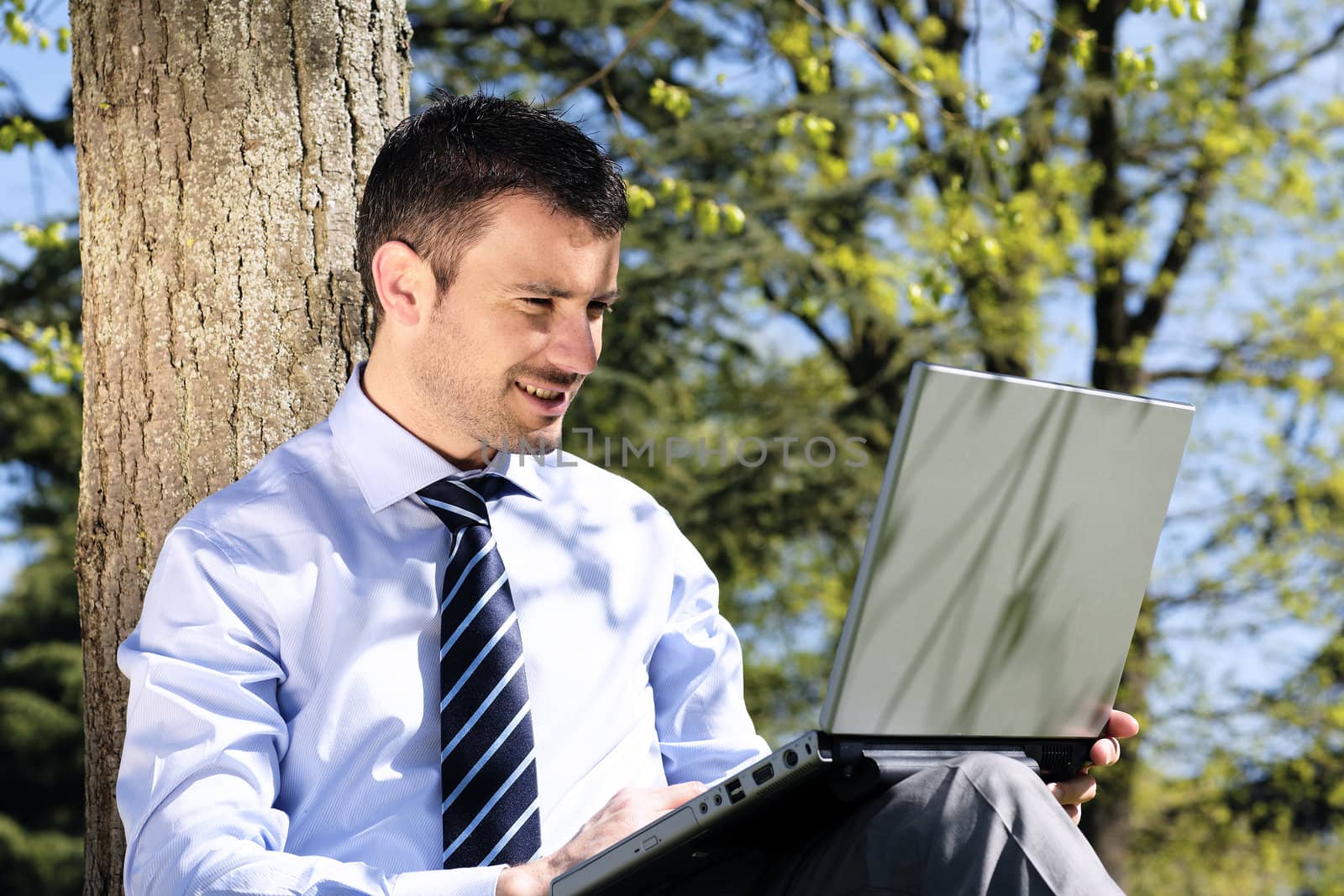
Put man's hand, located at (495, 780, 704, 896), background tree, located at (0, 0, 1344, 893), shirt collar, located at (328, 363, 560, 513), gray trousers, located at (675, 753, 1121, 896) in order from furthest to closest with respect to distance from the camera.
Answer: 1. background tree, located at (0, 0, 1344, 893)
2. shirt collar, located at (328, 363, 560, 513)
3. man's hand, located at (495, 780, 704, 896)
4. gray trousers, located at (675, 753, 1121, 896)

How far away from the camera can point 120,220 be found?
2.61m

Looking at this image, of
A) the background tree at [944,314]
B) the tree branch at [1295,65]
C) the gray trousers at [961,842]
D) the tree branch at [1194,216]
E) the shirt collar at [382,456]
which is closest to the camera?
the gray trousers at [961,842]

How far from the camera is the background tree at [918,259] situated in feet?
28.7

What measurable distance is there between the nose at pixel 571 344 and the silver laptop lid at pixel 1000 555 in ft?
2.63

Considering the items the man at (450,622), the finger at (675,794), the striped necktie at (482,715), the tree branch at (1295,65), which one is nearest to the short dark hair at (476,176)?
the man at (450,622)

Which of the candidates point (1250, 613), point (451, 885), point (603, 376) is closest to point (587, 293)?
point (451, 885)

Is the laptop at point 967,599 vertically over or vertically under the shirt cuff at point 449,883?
over

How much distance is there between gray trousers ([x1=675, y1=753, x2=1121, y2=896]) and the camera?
4.61 ft

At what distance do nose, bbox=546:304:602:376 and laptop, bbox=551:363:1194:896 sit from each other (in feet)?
2.67

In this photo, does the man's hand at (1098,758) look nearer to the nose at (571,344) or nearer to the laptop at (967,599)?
the laptop at (967,599)

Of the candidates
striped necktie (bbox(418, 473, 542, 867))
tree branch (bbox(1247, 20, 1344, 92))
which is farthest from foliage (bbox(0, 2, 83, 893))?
tree branch (bbox(1247, 20, 1344, 92))

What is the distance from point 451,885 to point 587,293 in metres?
0.95

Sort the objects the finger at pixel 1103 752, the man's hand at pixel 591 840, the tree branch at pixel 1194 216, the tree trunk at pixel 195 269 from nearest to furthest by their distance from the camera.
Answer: the man's hand at pixel 591 840, the finger at pixel 1103 752, the tree trunk at pixel 195 269, the tree branch at pixel 1194 216

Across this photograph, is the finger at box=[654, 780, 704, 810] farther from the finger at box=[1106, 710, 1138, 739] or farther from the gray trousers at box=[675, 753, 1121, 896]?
the finger at box=[1106, 710, 1138, 739]
